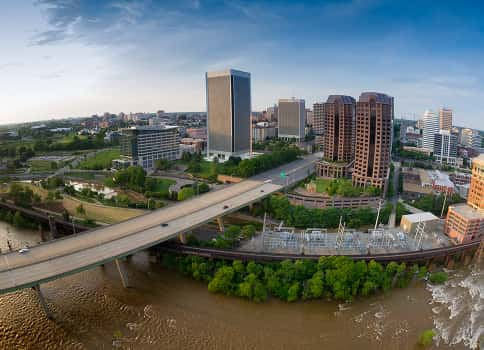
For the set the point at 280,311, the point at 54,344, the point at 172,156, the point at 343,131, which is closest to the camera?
the point at 54,344

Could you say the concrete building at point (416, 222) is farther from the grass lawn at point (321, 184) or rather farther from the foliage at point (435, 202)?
the grass lawn at point (321, 184)

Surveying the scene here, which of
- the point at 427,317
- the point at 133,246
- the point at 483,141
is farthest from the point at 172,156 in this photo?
the point at 483,141

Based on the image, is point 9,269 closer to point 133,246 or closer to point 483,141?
point 133,246

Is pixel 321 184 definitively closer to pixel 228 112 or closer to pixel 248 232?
pixel 248 232

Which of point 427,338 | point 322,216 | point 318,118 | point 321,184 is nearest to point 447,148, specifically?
point 321,184

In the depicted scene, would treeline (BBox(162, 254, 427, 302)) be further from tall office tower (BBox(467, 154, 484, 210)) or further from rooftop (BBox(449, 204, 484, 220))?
tall office tower (BBox(467, 154, 484, 210))

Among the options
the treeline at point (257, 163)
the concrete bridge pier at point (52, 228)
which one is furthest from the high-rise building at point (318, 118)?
the concrete bridge pier at point (52, 228)
